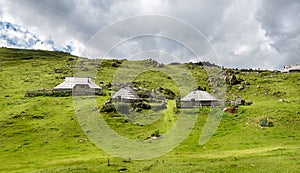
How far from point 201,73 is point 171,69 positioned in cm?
1479

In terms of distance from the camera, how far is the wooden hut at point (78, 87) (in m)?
83.6

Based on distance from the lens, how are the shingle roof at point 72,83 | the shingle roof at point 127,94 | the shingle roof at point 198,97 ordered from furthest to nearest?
the shingle roof at point 72,83
the shingle roof at point 127,94
the shingle roof at point 198,97

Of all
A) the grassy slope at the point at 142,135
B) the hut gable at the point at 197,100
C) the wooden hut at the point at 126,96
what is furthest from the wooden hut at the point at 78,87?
the hut gable at the point at 197,100

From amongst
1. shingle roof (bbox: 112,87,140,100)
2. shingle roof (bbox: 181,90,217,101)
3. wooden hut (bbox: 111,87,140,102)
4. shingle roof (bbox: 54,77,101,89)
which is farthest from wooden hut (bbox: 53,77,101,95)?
shingle roof (bbox: 181,90,217,101)

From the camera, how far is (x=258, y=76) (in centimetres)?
12331

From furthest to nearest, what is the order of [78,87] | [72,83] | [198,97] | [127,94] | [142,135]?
[72,83] < [78,87] < [127,94] < [198,97] < [142,135]

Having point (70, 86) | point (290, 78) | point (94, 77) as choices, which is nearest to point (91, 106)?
point (70, 86)

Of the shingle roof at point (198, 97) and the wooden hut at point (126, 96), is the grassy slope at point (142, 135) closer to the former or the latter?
the wooden hut at point (126, 96)

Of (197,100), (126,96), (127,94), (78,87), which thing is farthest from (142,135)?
(78,87)

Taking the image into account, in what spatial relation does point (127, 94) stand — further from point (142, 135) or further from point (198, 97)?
point (142, 135)

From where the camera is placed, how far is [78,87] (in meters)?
87.8

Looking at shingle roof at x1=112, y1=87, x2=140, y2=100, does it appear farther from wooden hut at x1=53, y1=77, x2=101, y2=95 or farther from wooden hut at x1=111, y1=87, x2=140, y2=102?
wooden hut at x1=53, y1=77, x2=101, y2=95

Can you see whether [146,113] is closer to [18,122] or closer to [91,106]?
[91,106]

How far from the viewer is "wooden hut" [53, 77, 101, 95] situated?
83625mm
